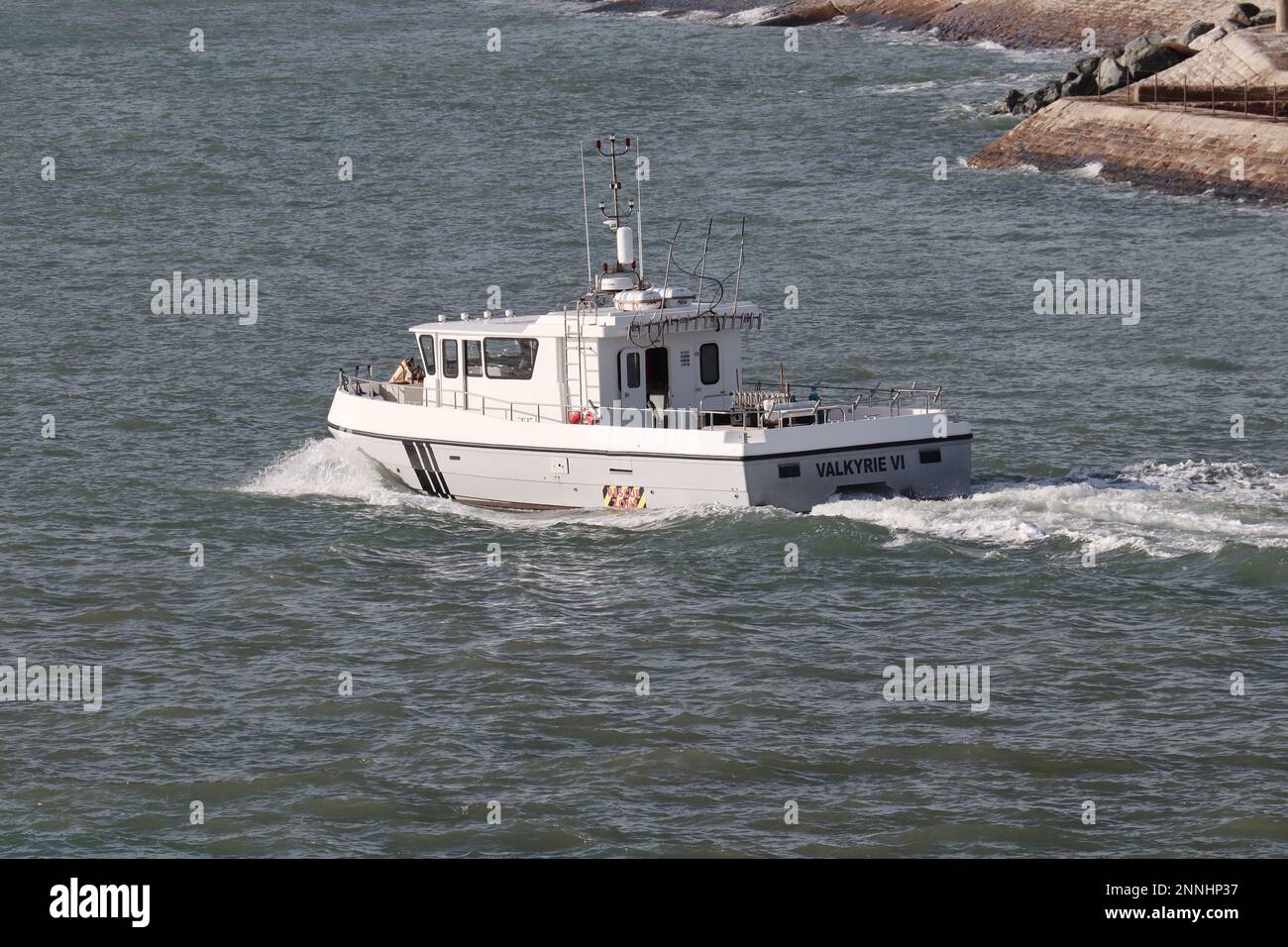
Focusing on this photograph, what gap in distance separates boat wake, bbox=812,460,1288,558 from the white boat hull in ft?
1.52

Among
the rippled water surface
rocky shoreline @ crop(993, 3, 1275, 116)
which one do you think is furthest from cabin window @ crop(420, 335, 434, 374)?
rocky shoreline @ crop(993, 3, 1275, 116)

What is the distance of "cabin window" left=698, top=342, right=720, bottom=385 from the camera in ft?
115

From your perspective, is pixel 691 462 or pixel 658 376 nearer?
pixel 691 462

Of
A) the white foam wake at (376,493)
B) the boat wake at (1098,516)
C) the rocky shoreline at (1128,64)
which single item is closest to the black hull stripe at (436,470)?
the white foam wake at (376,493)

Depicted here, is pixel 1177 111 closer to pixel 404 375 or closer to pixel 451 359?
pixel 404 375

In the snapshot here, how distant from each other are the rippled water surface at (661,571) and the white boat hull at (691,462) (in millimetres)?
430

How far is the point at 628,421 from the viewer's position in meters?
34.1

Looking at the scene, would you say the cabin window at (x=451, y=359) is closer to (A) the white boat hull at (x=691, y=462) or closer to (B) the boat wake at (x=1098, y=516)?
(A) the white boat hull at (x=691, y=462)

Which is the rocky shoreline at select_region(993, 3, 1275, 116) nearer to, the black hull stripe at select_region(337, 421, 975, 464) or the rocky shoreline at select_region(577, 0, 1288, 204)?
the rocky shoreline at select_region(577, 0, 1288, 204)

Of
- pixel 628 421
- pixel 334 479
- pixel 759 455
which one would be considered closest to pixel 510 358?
pixel 628 421

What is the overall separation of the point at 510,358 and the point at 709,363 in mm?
3313

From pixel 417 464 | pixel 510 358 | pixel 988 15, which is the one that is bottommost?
pixel 417 464
